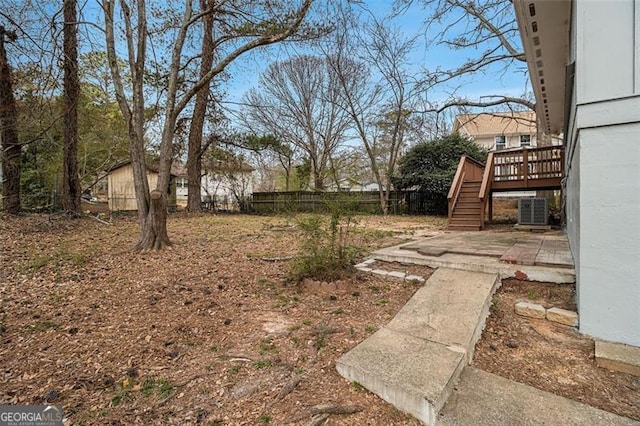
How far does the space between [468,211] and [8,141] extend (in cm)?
1198

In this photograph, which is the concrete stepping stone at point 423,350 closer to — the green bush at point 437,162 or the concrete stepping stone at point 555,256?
the concrete stepping stone at point 555,256

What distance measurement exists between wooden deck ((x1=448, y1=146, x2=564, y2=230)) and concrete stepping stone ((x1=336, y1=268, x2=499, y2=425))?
18.3 feet

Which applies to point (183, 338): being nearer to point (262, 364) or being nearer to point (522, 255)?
point (262, 364)

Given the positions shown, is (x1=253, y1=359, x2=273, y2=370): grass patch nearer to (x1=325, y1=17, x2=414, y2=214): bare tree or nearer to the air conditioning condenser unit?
the air conditioning condenser unit

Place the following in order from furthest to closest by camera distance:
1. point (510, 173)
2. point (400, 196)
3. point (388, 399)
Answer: point (400, 196), point (510, 173), point (388, 399)

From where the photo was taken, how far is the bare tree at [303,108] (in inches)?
699

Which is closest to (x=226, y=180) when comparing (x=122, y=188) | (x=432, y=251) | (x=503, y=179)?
(x=122, y=188)

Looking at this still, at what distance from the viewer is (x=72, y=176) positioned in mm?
9164

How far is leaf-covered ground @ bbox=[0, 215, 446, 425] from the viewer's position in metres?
1.71

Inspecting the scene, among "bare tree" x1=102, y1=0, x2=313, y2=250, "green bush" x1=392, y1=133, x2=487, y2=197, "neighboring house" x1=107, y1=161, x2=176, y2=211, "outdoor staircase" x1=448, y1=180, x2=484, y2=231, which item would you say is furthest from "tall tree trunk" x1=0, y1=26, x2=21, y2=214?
"green bush" x1=392, y1=133, x2=487, y2=197

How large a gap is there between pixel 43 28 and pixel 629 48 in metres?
7.55

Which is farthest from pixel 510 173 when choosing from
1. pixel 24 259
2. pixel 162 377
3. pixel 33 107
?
pixel 33 107

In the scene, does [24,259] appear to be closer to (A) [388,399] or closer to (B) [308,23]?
(A) [388,399]

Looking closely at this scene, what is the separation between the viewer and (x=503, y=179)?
8766 millimetres
